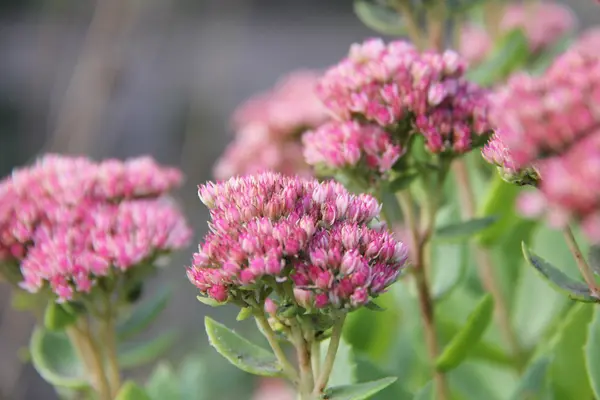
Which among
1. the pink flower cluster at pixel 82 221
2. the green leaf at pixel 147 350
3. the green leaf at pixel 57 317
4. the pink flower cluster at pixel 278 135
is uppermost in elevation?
the pink flower cluster at pixel 278 135

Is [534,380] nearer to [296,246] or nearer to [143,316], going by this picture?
[296,246]

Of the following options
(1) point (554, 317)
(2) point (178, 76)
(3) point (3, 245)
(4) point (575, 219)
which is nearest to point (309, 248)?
(4) point (575, 219)

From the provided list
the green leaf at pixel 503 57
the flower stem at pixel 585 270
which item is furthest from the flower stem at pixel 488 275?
the flower stem at pixel 585 270

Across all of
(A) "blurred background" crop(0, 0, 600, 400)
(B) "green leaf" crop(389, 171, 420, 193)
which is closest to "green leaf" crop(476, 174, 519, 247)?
(B) "green leaf" crop(389, 171, 420, 193)

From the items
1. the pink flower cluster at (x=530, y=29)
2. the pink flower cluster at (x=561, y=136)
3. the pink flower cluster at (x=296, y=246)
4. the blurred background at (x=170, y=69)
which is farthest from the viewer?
the blurred background at (x=170, y=69)

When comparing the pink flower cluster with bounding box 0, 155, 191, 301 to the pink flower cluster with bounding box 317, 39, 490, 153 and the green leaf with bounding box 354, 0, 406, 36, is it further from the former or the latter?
the green leaf with bounding box 354, 0, 406, 36

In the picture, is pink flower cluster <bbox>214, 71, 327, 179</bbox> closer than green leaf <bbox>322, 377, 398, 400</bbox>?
No

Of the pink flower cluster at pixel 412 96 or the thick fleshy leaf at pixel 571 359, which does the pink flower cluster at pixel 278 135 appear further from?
the thick fleshy leaf at pixel 571 359
